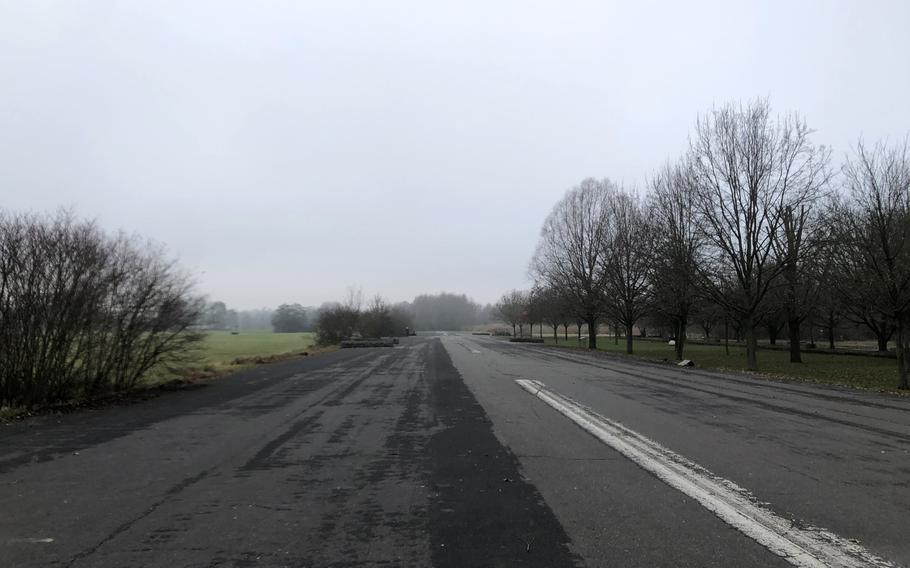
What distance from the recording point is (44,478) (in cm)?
621

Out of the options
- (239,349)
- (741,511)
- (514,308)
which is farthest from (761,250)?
(514,308)

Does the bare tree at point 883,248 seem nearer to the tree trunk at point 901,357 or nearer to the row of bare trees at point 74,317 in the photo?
the tree trunk at point 901,357

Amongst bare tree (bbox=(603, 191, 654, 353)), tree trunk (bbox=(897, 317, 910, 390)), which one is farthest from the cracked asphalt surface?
bare tree (bbox=(603, 191, 654, 353))

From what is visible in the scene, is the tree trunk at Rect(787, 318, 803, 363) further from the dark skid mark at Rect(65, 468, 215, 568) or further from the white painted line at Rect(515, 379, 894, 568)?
the dark skid mark at Rect(65, 468, 215, 568)

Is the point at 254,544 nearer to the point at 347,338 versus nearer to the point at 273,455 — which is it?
the point at 273,455

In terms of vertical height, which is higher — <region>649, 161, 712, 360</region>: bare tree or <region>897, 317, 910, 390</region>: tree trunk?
<region>649, 161, 712, 360</region>: bare tree

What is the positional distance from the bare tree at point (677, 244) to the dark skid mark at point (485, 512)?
2195cm

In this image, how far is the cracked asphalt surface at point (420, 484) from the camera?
4113 mm

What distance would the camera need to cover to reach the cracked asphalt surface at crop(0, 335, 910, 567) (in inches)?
162

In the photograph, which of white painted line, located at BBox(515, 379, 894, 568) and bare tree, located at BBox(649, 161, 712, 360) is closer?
white painted line, located at BBox(515, 379, 894, 568)

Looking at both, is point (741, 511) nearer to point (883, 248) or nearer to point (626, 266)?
point (883, 248)

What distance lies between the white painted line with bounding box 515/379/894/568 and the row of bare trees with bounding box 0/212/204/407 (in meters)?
11.7

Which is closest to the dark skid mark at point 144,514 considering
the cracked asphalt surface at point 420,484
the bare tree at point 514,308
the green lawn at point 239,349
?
the cracked asphalt surface at point 420,484

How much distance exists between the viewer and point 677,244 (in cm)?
2777
